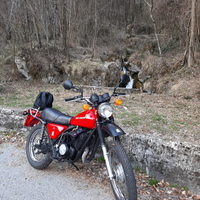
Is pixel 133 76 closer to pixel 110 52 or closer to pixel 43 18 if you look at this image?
pixel 110 52

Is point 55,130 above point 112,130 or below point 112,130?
below

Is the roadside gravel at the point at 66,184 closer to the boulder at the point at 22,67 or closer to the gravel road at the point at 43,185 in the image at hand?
the gravel road at the point at 43,185

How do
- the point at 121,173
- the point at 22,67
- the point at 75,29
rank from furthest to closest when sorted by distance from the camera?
the point at 75,29
the point at 22,67
the point at 121,173

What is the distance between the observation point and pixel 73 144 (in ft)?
8.76

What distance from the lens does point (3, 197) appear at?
245cm

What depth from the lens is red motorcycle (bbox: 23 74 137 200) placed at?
2.23 m

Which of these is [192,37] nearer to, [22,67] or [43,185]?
[43,185]

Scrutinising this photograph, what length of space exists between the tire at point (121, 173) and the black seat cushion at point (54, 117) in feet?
2.73

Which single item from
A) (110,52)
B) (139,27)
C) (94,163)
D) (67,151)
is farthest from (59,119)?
(139,27)

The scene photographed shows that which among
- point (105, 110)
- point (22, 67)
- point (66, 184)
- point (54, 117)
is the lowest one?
point (66, 184)

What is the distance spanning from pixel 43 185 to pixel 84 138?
0.96 m

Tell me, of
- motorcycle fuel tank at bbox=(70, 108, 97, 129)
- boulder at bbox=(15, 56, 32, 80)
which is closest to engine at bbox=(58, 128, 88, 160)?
motorcycle fuel tank at bbox=(70, 108, 97, 129)

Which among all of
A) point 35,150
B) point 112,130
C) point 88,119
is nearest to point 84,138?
point 88,119

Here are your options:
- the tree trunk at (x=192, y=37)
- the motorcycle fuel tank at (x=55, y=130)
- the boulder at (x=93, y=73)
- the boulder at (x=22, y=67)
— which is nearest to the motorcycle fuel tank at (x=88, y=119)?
the motorcycle fuel tank at (x=55, y=130)
